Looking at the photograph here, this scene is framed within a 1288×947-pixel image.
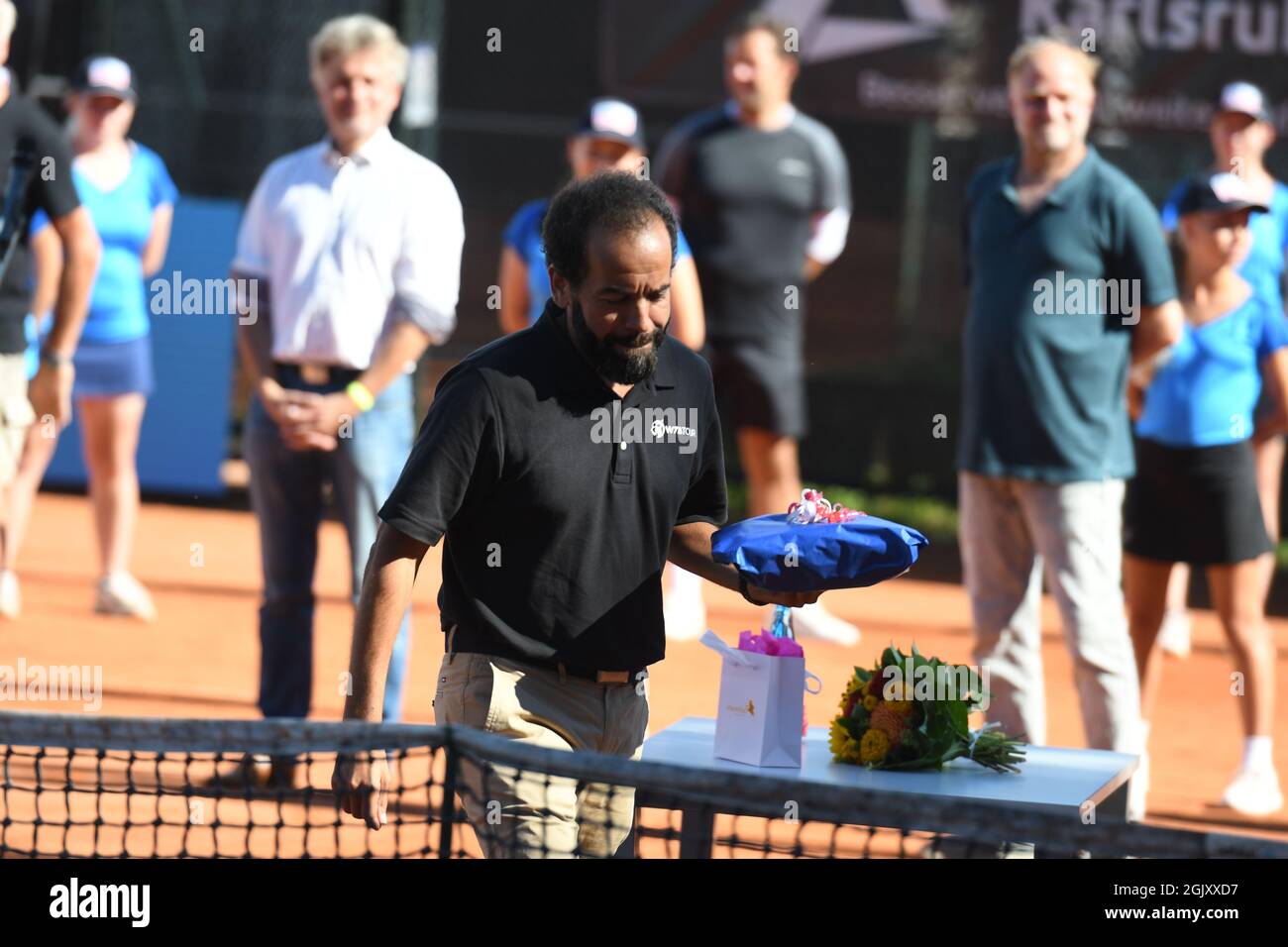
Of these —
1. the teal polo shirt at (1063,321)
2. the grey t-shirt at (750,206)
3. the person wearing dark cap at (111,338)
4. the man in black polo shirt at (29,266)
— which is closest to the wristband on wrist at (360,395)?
the man in black polo shirt at (29,266)

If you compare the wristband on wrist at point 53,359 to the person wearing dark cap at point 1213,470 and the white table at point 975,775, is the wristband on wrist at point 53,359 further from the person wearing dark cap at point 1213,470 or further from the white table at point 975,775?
the person wearing dark cap at point 1213,470

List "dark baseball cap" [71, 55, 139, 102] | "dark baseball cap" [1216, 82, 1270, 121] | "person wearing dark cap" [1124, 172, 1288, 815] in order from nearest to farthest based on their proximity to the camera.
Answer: "person wearing dark cap" [1124, 172, 1288, 815] → "dark baseball cap" [1216, 82, 1270, 121] → "dark baseball cap" [71, 55, 139, 102]

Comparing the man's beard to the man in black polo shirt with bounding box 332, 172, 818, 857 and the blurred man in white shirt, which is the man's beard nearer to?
the man in black polo shirt with bounding box 332, 172, 818, 857

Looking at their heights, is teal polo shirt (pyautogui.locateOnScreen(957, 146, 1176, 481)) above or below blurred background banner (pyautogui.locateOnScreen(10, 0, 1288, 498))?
below

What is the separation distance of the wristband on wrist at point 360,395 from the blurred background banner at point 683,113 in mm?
6306

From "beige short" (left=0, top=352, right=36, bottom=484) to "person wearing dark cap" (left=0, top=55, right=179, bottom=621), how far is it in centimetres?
274

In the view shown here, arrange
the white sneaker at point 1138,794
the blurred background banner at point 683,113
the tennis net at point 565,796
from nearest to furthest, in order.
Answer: the tennis net at point 565,796 < the white sneaker at point 1138,794 < the blurred background banner at point 683,113

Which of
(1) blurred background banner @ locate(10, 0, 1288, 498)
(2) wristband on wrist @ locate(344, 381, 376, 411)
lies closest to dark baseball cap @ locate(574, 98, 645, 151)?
(2) wristband on wrist @ locate(344, 381, 376, 411)

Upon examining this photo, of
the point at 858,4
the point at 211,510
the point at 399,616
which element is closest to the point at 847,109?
the point at 858,4

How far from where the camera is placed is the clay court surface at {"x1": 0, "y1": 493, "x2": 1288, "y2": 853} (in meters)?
7.41

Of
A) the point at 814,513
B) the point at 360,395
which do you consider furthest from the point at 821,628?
the point at 814,513

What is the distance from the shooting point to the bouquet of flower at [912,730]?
4316 millimetres

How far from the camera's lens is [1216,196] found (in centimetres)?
662

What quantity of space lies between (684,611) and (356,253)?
3559 mm
